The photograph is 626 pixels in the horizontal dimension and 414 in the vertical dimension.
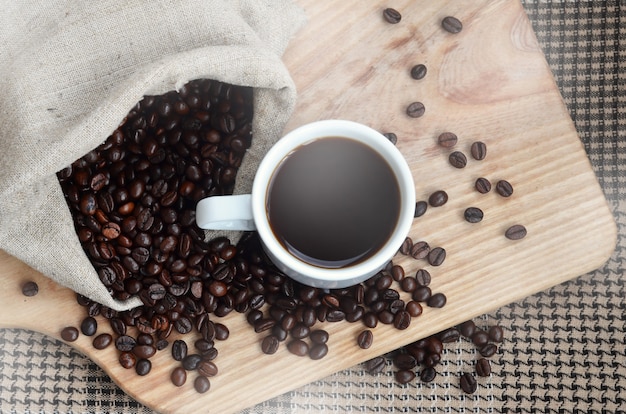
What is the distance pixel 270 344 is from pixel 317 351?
0.32 ft

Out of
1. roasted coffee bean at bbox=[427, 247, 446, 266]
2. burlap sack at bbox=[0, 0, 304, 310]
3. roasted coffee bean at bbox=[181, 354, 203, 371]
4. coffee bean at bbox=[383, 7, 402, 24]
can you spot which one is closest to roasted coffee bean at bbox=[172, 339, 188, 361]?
roasted coffee bean at bbox=[181, 354, 203, 371]

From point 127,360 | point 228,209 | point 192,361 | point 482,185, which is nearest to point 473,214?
point 482,185

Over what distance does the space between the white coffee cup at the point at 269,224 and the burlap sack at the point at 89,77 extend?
137mm

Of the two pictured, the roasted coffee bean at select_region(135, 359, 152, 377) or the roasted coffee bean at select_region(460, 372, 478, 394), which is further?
the roasted coffee bean at select_region(460, 372, 478, 394)

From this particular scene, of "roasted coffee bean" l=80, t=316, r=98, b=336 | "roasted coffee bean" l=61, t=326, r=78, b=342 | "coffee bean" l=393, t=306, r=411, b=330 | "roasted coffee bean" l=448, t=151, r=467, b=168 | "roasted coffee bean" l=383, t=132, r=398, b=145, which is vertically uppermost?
"roasted coffee bean" l=383, t=132, r=398, b=145

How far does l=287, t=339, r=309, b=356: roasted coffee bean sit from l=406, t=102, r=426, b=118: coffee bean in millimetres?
520

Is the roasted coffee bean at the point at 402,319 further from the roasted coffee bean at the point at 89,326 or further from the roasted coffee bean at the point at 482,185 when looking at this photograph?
the roasted coffee bean at the point at 89,326

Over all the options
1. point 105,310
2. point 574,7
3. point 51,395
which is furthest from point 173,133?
point 574,7

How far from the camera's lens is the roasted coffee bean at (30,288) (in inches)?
60.3

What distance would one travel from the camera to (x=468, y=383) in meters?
1.72

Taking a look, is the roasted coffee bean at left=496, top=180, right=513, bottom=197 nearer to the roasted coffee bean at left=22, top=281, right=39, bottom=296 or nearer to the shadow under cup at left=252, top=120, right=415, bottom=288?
the shadow under cup at left=252, top=120, right=415, bottom=288

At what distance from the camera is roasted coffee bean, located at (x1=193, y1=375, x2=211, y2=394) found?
1533 millimetres

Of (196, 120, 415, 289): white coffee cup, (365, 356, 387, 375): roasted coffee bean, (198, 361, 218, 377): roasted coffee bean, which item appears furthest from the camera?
(365, 356, 387, 375): roasted coffee bean

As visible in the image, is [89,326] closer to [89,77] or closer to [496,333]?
[89,77]
